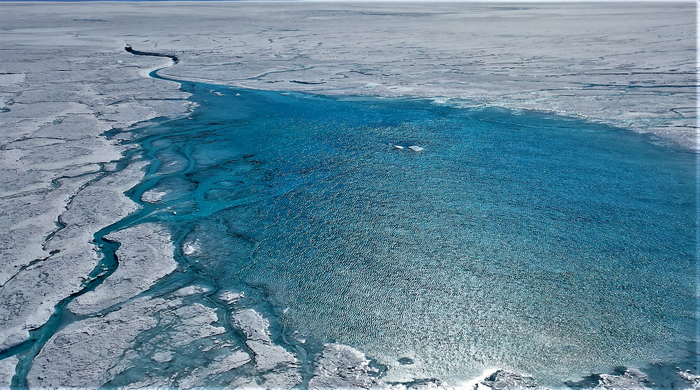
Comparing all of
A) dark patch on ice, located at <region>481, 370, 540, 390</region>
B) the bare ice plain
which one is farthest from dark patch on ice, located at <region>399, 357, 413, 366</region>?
dark patch on ice, located at <region>481, 370, 540, 390</region>

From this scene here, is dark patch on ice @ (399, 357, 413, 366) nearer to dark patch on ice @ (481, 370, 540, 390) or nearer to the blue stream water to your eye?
the blue stream water

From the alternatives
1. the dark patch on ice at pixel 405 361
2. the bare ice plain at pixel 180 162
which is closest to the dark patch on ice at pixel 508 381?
the bare ice plain at pixel 180 162

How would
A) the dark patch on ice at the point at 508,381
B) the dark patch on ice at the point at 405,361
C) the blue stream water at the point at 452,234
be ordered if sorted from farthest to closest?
the blue stream water at the point at 452,234 < the dark patch on ice at the point at 405,361 < the dark patch on ice at the point at 508,381

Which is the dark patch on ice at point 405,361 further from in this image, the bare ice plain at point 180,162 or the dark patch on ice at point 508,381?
the dark patch on ice at point 508,381

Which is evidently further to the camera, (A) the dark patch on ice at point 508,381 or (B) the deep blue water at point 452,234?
(B) the deep blue water at point 452,234

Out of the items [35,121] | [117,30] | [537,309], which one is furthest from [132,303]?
[117,30]

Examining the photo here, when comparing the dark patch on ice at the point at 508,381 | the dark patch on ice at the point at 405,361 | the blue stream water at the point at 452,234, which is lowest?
the dark patch on ice at the point at 405,361

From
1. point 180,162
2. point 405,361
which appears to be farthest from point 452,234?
point 180,162
